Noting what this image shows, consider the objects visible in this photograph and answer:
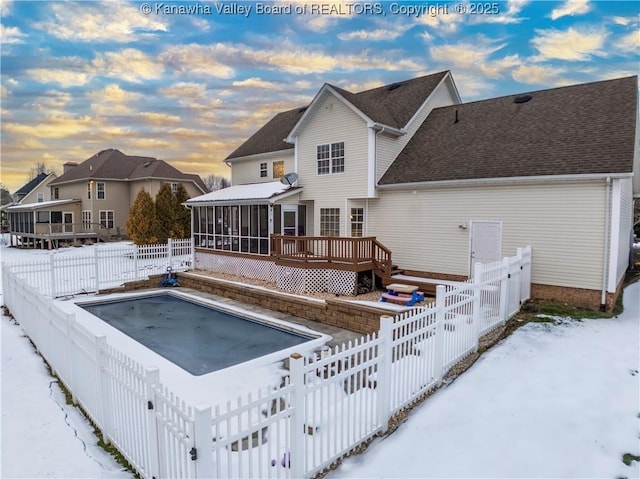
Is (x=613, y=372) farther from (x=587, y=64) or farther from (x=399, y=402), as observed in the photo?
(x=587, y=64)

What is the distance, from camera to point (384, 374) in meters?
4.47

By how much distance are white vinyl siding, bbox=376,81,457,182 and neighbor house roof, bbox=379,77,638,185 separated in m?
0.26

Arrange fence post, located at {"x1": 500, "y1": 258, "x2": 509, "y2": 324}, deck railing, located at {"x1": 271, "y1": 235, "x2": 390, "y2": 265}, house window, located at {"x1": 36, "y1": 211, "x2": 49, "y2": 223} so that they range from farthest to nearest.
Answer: house window, located at {"x1": 36, "y1": 211, "x2": 49, "y2": 223} → deck railing, located at {"x1": 271, "y1": 235, "x2": 390, "y2": 265} → fence post, located at {"x1": 500, "y1": 258, "x2": 509, "y2": 324}

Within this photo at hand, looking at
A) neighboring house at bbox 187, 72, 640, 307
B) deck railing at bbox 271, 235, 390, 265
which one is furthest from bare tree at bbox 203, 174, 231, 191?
deck railing at bbox 271, 235, 390, 265

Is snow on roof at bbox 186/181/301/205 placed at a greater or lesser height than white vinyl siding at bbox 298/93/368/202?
lesser

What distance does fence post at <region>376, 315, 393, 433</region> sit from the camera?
444 cm

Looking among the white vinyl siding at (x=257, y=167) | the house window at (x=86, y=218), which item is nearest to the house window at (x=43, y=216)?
the house window at (x=86, y=218)

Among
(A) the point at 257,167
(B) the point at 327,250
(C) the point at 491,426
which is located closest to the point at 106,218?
(A) the point at 257,167

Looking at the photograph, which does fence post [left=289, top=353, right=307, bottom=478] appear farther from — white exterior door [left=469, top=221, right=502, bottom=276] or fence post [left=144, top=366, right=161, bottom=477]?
white exterior door [left=469, top=221, right=502, bottom=276]

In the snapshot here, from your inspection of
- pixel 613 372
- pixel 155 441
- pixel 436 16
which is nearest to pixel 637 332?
pixel 613 372

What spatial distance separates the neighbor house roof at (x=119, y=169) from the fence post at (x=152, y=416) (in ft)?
107

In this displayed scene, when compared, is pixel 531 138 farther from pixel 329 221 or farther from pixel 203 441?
pixel 203 441

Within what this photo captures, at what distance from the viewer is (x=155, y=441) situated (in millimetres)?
3348

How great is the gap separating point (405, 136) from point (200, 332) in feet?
35.7
